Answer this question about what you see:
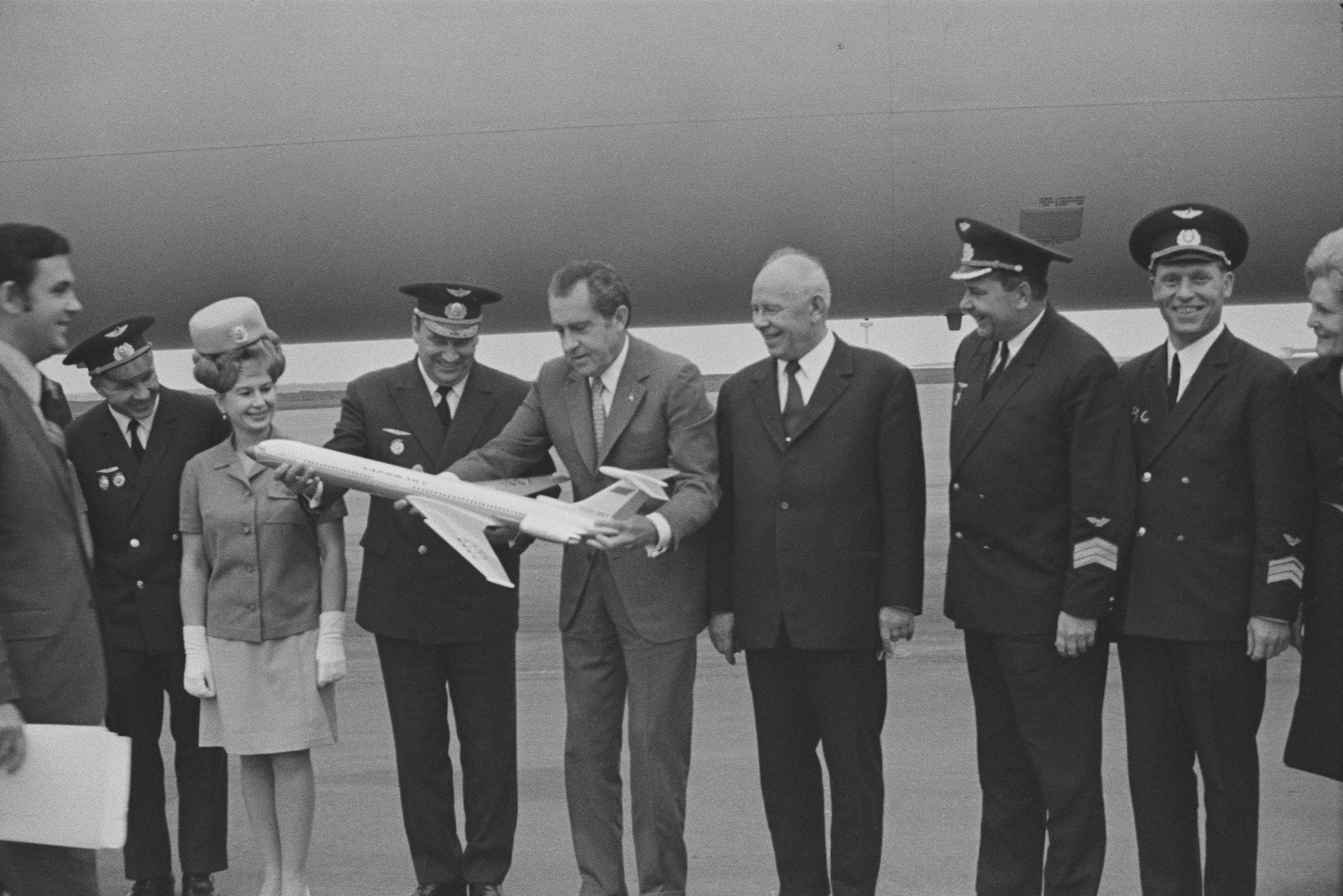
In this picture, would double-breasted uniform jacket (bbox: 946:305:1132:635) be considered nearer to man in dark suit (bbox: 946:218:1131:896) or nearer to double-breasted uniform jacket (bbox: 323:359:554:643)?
man in dark suit (bbox: 946:218:1131:896)

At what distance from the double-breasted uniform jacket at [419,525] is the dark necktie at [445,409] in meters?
0.02

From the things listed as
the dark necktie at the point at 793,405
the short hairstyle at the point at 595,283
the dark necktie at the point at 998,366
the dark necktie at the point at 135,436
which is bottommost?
the dark necktie at the point at 135,436

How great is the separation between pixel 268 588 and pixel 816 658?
4.99 ft

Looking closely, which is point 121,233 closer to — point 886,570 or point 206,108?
point 206,108

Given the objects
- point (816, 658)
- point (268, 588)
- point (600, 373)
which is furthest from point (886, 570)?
point (268, 588)

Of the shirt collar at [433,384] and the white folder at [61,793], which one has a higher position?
the shirt collar at [433,384]

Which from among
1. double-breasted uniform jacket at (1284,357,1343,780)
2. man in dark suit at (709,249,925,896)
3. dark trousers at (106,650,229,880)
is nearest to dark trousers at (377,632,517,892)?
dark trousers at (106,650,229,880)

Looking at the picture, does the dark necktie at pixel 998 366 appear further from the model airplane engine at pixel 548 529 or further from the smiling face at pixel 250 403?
the smiling face at pixel 250 403

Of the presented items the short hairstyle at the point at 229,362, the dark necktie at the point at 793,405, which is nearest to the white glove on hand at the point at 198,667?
the short hairstyle at the point at 229,362

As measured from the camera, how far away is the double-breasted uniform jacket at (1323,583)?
410cm

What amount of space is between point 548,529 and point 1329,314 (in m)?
2.03

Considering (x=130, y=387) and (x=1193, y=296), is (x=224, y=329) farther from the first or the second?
(x=1193, y=296)

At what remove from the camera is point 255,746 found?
15.0 feet

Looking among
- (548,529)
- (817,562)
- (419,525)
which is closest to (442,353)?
(419,525)
